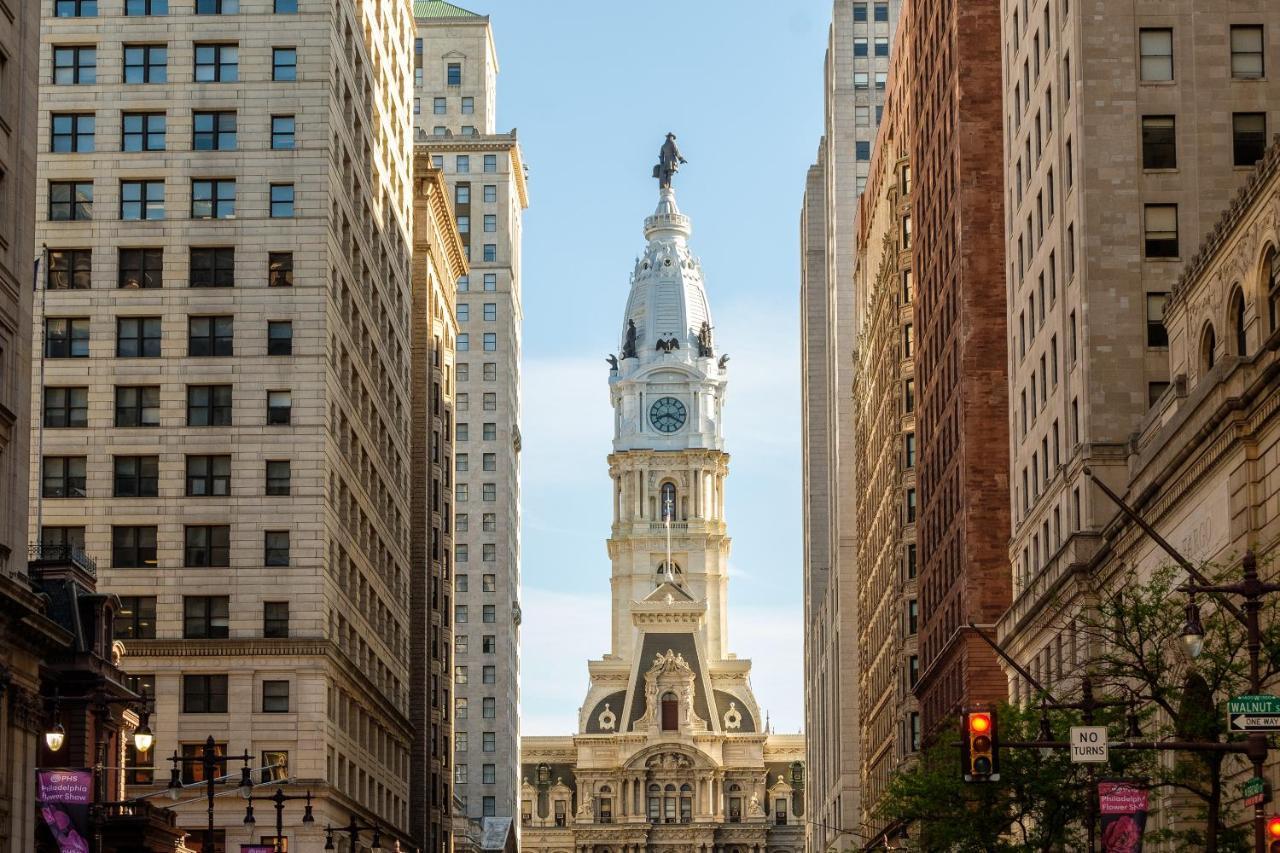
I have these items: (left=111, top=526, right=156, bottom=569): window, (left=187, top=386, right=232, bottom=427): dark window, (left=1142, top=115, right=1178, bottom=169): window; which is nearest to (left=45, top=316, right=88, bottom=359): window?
(left=187, top=386, right=232, bottom=427): dark window

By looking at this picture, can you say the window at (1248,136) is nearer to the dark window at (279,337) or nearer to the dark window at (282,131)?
the dark window at (279,337)

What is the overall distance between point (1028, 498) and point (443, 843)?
6983 centimetres

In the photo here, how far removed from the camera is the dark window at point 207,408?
96.4m

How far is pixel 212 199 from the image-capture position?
3841 inches

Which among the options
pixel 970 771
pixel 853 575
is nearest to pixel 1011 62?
pixel 970 771

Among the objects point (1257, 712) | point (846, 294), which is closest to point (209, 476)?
point (1257, 712)

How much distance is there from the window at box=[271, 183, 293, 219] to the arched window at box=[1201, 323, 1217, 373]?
44.0 meters

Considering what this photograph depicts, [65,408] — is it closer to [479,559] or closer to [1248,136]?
[1248,136]

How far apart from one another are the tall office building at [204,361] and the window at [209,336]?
78 millimetres

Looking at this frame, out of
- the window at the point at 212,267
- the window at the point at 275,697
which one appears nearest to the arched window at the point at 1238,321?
the window at the point at 275,697

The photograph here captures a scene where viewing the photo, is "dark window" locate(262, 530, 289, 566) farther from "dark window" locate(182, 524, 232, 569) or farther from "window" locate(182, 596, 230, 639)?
"window" locate(182, 596, 230, 639)

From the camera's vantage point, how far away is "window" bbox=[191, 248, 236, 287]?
319 ft

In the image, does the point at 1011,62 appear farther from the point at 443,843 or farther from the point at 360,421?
the point at 443,843

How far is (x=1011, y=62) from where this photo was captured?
87.9 meters
